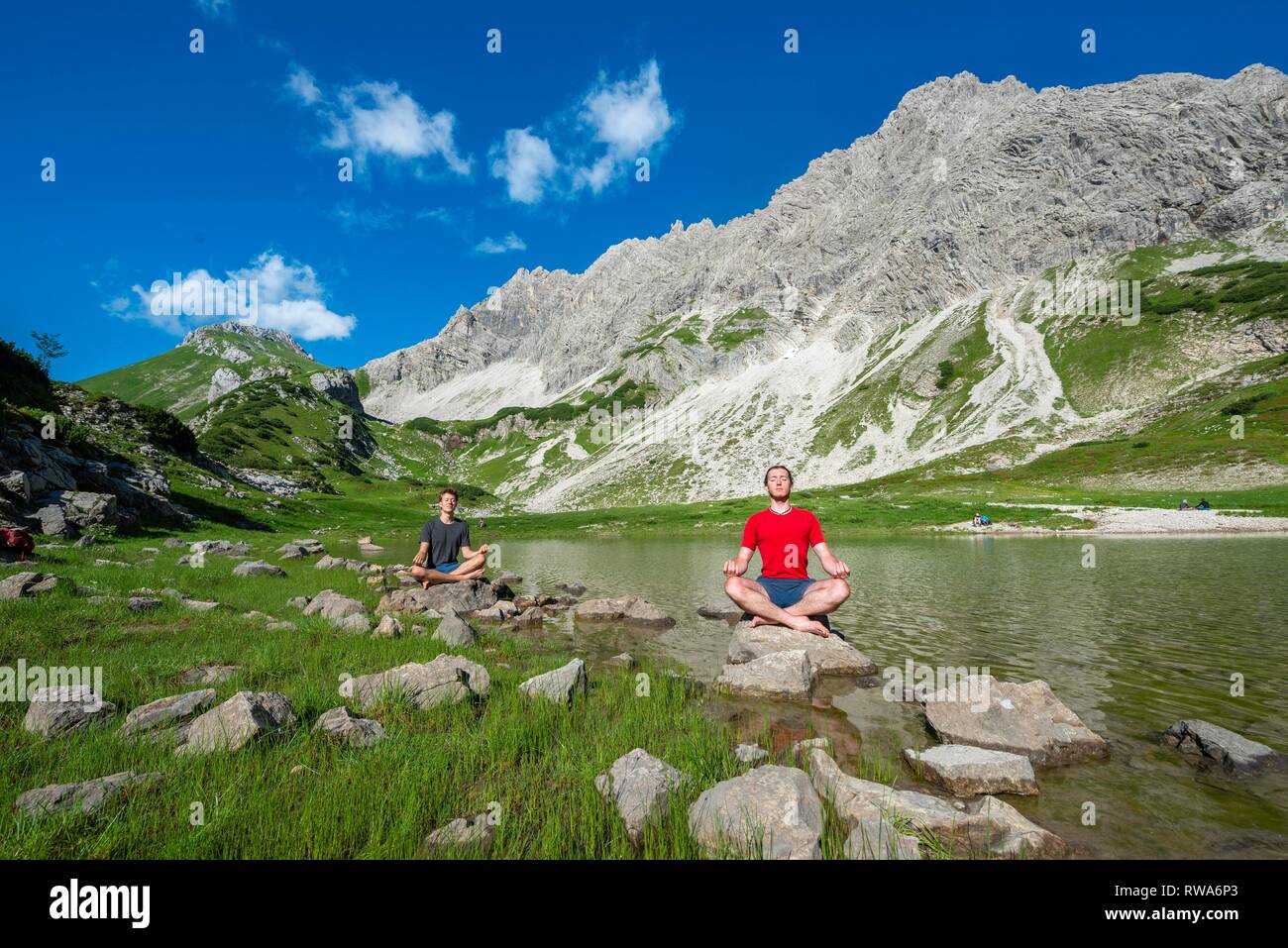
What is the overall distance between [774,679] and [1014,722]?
3.91 metres

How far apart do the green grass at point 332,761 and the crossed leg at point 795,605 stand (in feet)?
9.74

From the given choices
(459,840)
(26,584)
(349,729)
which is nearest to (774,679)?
(459,840)

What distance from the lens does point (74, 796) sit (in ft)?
15.9

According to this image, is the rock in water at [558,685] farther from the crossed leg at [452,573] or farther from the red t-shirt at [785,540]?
the crossed leg at [452,573]

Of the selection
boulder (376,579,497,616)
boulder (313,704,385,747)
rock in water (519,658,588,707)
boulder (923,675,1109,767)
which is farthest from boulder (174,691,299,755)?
boulder (376,579,497,616)

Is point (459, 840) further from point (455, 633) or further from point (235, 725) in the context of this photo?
point (455, 633)

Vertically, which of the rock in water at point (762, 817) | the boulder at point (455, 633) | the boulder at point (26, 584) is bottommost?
the boulder at point (455, 633)

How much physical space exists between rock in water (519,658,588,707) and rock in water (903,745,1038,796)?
560cm

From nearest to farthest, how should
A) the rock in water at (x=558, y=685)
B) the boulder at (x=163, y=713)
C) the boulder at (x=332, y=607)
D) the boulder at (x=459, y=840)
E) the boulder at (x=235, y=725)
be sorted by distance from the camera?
1. the boulder at (x=459, y=840)
2. the boulder at (x=235, y=725)
3. the boulder at (x=163, y=713)
4. the rock in water at (x=558, y=685)
5. the boulder at (x=332, y=607)

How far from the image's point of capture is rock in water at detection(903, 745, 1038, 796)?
6652mm

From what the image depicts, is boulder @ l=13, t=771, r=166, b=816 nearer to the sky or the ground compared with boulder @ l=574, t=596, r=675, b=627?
nearer to the sky

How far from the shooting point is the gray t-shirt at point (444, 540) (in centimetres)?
1948

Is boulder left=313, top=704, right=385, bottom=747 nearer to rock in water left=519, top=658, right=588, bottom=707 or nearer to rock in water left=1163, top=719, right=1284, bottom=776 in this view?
rock in water left=519, top=658, right=588, bottom=707

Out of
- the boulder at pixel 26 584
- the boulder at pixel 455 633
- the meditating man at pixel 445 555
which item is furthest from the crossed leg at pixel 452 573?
the boulder at pixel 26 584
